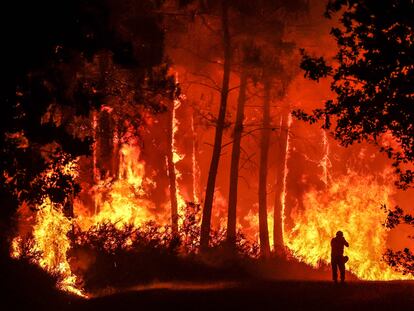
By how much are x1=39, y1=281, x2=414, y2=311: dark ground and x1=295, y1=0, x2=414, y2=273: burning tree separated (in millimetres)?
1643

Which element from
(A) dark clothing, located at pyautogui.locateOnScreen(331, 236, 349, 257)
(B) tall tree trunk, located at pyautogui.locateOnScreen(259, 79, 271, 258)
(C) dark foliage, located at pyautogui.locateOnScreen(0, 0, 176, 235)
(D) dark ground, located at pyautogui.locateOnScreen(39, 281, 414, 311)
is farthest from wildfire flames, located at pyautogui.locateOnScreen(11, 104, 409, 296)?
(C) dark foliage, located at pyautogui.locateOnScreen(0, 0, 176, 235)

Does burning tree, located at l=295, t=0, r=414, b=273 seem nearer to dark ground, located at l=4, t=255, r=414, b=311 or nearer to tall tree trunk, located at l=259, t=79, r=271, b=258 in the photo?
dark ground, located at l=4, t=255, r=414, b=311

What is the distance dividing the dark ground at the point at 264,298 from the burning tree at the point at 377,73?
164 centimetres

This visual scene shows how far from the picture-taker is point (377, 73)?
14133mm

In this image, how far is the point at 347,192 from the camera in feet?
157

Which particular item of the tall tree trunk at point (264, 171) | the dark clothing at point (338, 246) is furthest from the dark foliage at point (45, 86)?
the tall tree trunk at point (264, 171)

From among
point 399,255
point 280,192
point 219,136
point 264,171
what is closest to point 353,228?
point 280,192

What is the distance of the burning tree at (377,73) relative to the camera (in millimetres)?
13664

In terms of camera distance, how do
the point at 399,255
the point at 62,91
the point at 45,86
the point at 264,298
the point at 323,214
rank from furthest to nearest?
1. the point at 323,214
2. the point at 62,91
3. the point at 45,86
4. the point at 264,298
5. the point at 399,255

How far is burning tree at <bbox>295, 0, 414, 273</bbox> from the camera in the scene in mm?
13664

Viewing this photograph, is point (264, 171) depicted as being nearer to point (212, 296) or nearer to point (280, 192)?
point (280, 192)

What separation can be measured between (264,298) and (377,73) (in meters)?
6.57

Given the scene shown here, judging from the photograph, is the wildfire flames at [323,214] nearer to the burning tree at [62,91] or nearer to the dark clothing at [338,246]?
the burning tree at [62,91]

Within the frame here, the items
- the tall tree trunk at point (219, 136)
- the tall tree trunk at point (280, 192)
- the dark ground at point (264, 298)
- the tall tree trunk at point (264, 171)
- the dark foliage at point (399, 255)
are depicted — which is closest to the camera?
the dark foliage at point (399, 255)
